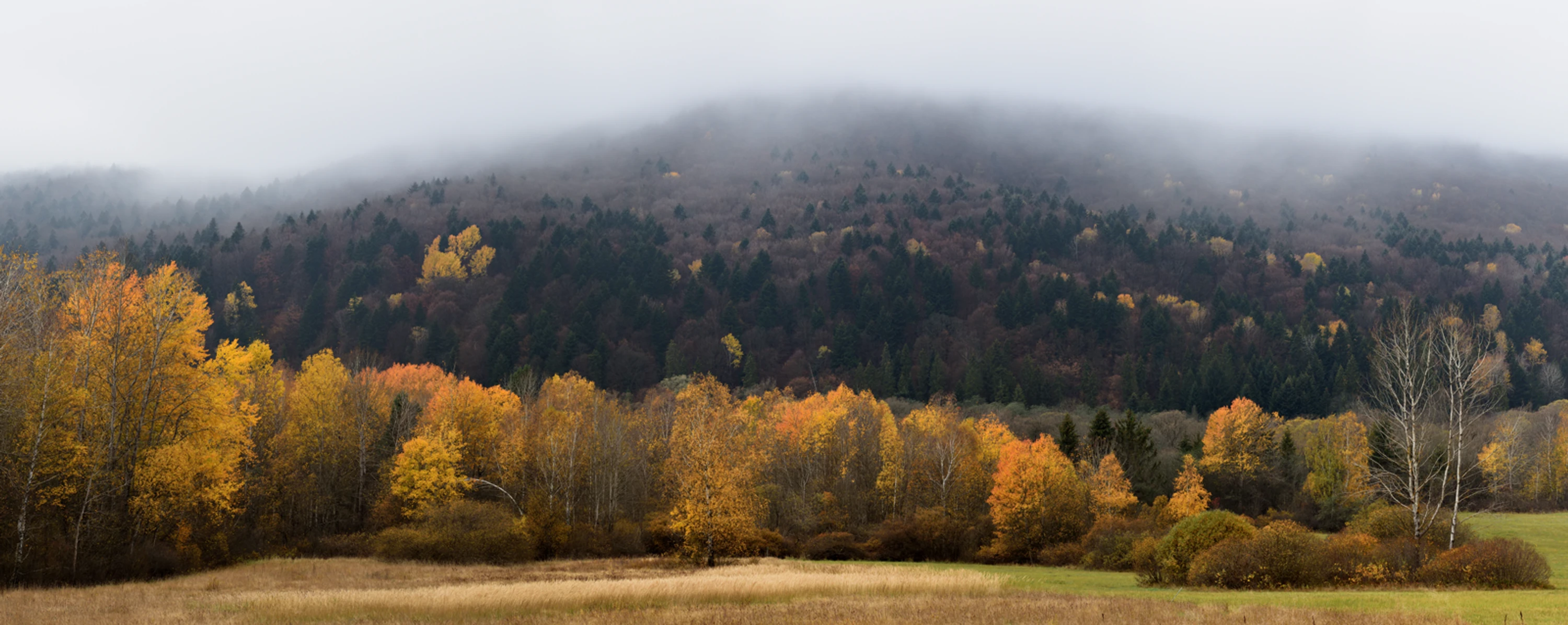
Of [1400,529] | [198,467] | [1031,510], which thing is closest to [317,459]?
[198,467]

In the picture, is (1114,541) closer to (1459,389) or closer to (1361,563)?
(1361,563)

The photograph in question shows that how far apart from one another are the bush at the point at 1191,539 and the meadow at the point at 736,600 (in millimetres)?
1825

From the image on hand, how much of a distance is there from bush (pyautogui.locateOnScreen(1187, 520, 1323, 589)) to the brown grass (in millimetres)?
7290

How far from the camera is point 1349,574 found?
3456 centimetres

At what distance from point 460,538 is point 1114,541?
3975 cm

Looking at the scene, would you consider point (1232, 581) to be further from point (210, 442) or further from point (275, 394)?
point (275, 394)

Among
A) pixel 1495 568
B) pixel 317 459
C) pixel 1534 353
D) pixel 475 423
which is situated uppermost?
pixel 1534 353

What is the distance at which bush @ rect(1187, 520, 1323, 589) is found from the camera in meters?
34.0

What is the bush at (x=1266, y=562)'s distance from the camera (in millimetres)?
34031

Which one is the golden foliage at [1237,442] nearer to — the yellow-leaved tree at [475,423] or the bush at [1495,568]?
the bush at [1495,568]

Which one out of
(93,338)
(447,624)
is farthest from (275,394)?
(447,624)

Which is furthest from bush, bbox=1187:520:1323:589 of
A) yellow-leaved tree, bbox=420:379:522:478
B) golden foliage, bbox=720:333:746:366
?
golden foliage, bbox=720:333:746:366

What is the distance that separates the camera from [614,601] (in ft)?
101

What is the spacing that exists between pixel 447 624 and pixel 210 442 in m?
31.0
